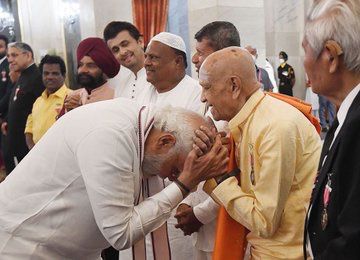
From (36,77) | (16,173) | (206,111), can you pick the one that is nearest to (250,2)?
(36,77)

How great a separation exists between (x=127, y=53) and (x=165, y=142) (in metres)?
2.11

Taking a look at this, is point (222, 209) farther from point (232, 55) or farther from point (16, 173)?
point (16, 173)

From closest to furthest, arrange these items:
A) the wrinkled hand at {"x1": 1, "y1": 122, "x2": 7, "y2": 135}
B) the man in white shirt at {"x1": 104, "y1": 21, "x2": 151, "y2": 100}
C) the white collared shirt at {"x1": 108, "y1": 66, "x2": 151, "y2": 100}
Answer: the white collared shirt at {"x1": 108, "y1": 66, "x2": 151, "y2": 100}
the man in white shirt at {"x1": 104, "y1": 21, "x2": 151, "y2": 100}
the wrinkled hand at {"x1": 1, "y1": 122, "x2": 7, "y2": 135}

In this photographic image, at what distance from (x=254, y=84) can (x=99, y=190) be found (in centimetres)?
75

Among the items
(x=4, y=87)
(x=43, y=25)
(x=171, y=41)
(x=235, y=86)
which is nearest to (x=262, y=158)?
(x=235, y=86)

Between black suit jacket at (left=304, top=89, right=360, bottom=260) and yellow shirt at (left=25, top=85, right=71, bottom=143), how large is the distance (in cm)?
358

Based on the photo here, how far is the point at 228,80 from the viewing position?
72.9 inches

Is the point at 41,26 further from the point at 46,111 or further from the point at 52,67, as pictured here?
the point at 46,111

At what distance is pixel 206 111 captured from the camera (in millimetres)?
2617

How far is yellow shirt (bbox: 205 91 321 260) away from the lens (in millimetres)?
1723

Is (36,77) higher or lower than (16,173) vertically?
lower

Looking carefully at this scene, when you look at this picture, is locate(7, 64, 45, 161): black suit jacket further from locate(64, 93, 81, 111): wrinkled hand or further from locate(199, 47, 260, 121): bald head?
locate(199, 47, 260, 121): bald head

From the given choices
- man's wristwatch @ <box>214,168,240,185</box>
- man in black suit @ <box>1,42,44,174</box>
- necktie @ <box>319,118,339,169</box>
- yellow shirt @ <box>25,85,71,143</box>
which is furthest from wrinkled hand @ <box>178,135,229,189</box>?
man in black suit @ <box>1,42,44,174</box>

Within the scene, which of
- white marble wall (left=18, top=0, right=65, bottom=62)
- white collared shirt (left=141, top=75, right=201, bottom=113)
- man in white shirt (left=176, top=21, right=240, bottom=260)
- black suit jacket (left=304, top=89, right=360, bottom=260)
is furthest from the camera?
white marble wall (left=18, top=0, right=65, bottom=62)
